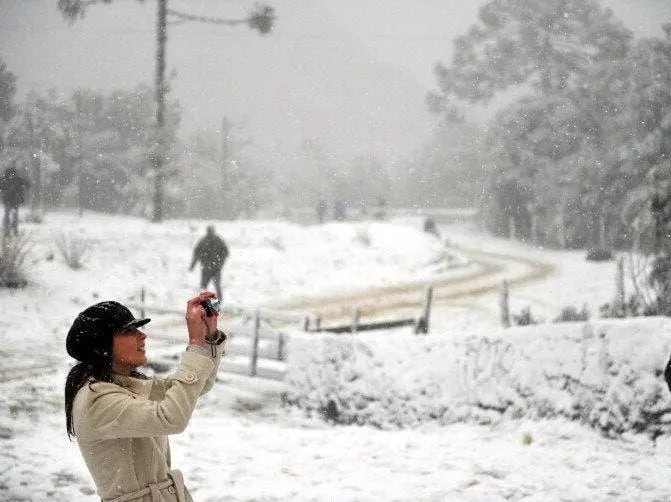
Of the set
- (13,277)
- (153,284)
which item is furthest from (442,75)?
(13,277)

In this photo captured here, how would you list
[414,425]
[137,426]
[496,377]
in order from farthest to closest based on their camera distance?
1. [414,425]
2. [496,377]
3. [137,426]

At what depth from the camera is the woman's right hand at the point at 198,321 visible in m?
1.94

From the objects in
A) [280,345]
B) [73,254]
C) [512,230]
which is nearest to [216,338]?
[280,345]

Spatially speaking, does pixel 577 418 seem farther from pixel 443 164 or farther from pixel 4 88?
pixel 443 164

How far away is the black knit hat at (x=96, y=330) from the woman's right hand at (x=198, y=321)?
157mm

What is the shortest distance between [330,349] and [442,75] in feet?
132

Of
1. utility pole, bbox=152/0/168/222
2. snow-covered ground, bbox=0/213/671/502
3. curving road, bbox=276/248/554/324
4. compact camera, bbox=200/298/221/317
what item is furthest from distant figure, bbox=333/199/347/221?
compact camera, bbox=200/298/221/317

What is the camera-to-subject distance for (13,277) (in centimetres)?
1311

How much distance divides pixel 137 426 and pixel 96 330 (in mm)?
331

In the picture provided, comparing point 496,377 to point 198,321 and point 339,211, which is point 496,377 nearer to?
point 198,321

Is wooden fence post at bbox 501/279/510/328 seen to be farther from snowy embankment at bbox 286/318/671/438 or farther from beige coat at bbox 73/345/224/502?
beige coat at bbox 73/345/224/502

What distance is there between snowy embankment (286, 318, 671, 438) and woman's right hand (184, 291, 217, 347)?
5334 mm

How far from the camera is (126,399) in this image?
77.1 inches

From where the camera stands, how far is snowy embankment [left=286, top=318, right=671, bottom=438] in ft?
20.2
